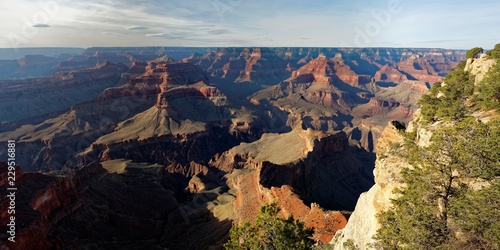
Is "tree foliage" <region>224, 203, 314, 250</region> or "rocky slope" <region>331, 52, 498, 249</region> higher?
"rocky slope" <region>331, 52, 498, 249</region>

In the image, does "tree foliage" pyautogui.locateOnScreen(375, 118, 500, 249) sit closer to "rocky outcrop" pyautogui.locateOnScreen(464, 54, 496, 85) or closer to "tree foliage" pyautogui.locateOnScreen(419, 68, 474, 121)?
"tree foliage" pyautogui.locateOnScreen(419, 68, 474, 121)

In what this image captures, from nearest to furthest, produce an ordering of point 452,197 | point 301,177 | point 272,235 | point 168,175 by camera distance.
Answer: point 452,197, point 272,235, point 301,177, point 168,175

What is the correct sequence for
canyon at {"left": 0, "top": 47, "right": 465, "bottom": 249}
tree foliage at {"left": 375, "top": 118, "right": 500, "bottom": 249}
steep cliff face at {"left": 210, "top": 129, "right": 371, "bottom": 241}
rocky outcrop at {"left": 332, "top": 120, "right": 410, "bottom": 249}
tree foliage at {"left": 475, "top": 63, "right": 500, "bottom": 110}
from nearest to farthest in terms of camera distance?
tree foliage at {"left": 375, "top": 118, "right": 500, "bottom": 249}, rocky outcrop at {"left": 332, "top": 120, "right": 410, "bottom": 249}, tree foliage at {"left": 475, "top": 63, "right": 500, "bottom": 110}, steep cliff face at {"left": 210, "top": 129, "right": 371, "bottom": 241}, canyon at {"left": 0, "top": 47, "right": 465, "bottom": 249}

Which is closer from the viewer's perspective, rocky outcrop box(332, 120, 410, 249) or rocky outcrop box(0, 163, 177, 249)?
rocky outcrop box(332, 120, 410, 249)

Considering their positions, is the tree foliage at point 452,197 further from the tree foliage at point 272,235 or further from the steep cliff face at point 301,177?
the steep cliff face at point 301,177

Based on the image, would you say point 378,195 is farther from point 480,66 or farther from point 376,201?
point 480,66

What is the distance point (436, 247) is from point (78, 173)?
82.4 metres

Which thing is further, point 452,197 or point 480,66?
point 480,66

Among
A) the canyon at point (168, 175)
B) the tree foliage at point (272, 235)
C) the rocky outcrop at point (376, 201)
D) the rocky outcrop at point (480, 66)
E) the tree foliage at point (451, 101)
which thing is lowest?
the canyon at point (168, 175)

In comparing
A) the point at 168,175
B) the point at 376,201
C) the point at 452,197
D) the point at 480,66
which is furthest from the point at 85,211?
the point at 480,66

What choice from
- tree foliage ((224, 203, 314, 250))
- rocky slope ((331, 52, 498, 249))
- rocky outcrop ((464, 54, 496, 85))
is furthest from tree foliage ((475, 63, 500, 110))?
tree foliage ((224, 203, 314, 250))

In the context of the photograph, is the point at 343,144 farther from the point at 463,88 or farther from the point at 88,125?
the point at 88,125

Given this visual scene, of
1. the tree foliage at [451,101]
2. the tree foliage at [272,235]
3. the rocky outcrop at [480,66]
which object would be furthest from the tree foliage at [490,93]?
the tree foliage at [272,235]

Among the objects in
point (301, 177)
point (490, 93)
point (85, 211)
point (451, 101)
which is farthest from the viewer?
point (301, 177)
